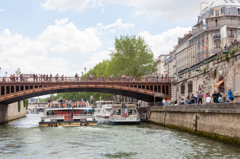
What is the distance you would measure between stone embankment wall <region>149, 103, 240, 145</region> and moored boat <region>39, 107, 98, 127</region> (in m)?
10.2

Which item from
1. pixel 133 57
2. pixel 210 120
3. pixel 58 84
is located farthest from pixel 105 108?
pixel 210 120

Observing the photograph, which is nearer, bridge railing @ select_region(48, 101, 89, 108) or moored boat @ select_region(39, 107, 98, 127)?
moored boat @ select_region(39, 107, 98, 127)

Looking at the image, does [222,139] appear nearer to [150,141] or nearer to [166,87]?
[150,141]

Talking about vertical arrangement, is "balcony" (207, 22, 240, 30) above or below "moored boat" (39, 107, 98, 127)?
above

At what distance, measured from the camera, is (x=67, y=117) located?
40719mm

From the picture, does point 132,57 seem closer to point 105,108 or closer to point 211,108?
point 105,108

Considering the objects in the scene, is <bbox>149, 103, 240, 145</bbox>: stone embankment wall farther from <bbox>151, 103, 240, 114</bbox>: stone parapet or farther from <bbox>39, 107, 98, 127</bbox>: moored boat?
<bbox>39, 107, 98, 127</bbox>: moored boat

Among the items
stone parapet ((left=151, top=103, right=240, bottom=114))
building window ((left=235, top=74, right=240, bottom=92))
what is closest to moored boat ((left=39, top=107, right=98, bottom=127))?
stone parapet ((left=151, top=103, right=240, bottom=114))

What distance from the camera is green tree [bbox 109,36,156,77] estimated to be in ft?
220

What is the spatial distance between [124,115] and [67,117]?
27.2 ft

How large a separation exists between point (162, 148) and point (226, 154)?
4199 millimetres

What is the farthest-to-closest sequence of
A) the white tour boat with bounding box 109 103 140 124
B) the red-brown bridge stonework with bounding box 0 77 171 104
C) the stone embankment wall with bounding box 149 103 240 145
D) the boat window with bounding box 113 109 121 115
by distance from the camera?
the red-brown bridge stonework with bounding box 0 77 171 104
the boat window with bounding box 113 109 121 115
the white tour boat with bounding box 109 103 140 124
the stone embankment wall with bounding box 149 103 240 145

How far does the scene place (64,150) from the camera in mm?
19781

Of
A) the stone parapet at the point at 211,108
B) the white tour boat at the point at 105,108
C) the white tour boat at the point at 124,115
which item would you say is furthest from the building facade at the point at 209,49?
the white tour boat at the point at 105,108
